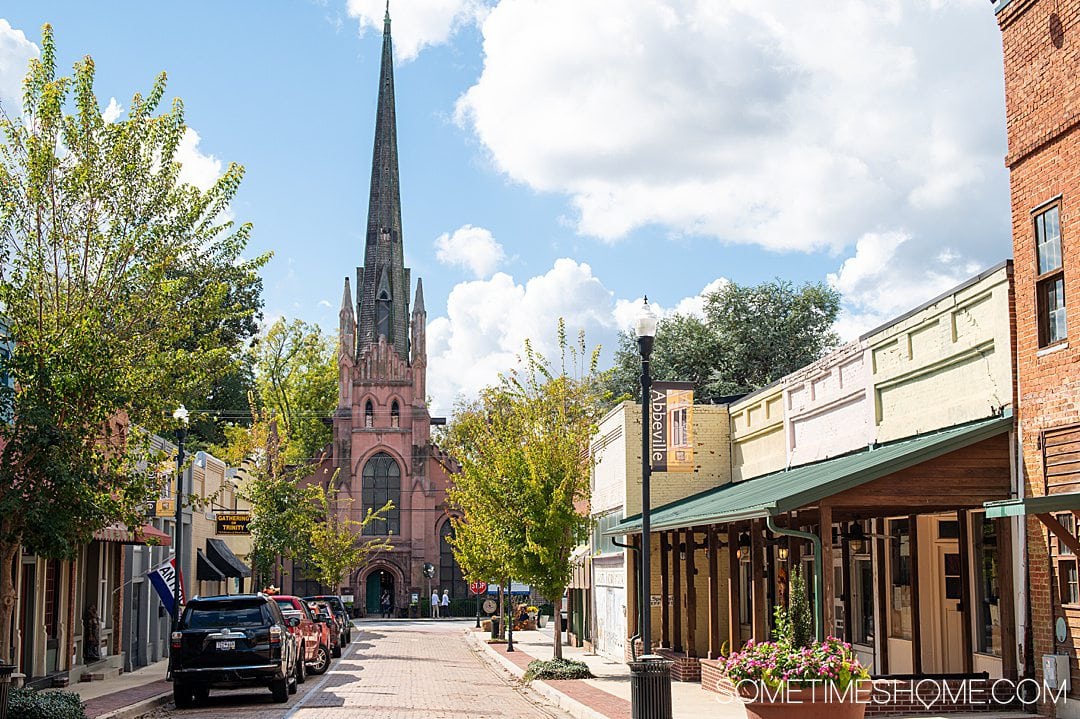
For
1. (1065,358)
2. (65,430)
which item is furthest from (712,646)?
(65,430)


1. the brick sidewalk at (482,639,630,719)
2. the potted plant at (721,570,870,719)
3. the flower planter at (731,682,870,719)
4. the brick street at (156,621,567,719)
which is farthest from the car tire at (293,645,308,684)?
the flower planter at (731,682,870,719)

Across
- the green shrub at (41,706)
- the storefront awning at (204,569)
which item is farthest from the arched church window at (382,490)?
the green shrub at (41,706)

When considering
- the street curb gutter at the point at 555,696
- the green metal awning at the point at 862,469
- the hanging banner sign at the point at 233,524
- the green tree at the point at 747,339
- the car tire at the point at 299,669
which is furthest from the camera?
the green tree at the point at 747,339

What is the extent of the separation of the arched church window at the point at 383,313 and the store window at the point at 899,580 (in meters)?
66.1

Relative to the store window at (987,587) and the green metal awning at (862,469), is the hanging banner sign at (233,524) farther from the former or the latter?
the store window at (987,587)

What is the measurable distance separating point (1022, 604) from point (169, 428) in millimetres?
12216

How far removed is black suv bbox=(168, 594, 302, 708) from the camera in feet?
65.1

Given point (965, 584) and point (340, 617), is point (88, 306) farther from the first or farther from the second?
point (340, 617)

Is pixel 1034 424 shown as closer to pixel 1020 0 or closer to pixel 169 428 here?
pixel 1020 0

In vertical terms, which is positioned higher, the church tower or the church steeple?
the church steeple

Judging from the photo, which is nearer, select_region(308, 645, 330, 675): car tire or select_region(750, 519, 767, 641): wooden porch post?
select_region(750, 519, 767, 641): wooden porch post

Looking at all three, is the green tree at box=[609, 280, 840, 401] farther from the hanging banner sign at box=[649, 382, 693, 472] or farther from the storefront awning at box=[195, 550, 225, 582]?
the hanging banner sign at box=[649, 382, 693, 472]

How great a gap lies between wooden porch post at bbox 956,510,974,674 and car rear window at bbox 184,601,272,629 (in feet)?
36.8

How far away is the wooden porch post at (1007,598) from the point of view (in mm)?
14758
